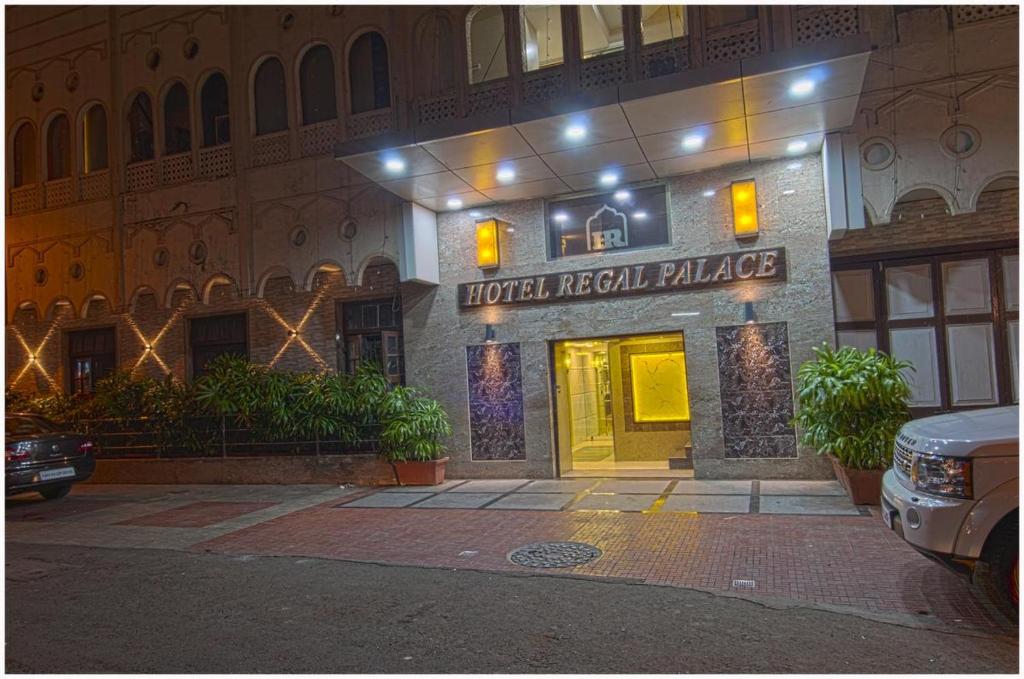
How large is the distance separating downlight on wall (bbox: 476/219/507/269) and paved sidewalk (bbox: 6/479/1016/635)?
12.5ft

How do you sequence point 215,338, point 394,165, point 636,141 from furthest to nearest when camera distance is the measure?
point 215,338
point 394,165
point 636,141

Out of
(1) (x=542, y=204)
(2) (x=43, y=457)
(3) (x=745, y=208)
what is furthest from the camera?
(1) (x=542, y=204)

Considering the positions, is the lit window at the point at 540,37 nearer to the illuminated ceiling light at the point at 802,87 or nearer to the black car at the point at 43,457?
the illuminated ceiling light at the point at 802,87

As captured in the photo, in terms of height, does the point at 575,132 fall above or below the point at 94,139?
below

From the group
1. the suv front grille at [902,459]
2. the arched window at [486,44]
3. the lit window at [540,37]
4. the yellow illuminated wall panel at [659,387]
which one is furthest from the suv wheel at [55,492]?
the suv front grille at [902,459]

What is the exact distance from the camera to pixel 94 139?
1548 cm

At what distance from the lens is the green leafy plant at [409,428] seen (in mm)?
11359

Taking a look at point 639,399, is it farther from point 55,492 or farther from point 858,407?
point 55,492

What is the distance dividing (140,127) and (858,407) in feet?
49.6

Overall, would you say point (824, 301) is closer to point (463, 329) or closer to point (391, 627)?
point (463, 329)

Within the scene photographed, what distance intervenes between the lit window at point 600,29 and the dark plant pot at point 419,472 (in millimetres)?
6925

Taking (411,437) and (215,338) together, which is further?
(215,338)

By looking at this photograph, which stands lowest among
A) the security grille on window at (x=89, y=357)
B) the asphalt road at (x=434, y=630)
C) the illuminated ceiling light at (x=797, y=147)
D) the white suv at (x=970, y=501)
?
the asphalt road at (x=434, y=630)

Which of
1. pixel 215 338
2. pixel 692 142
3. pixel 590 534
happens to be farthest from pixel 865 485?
pixel 215 338
